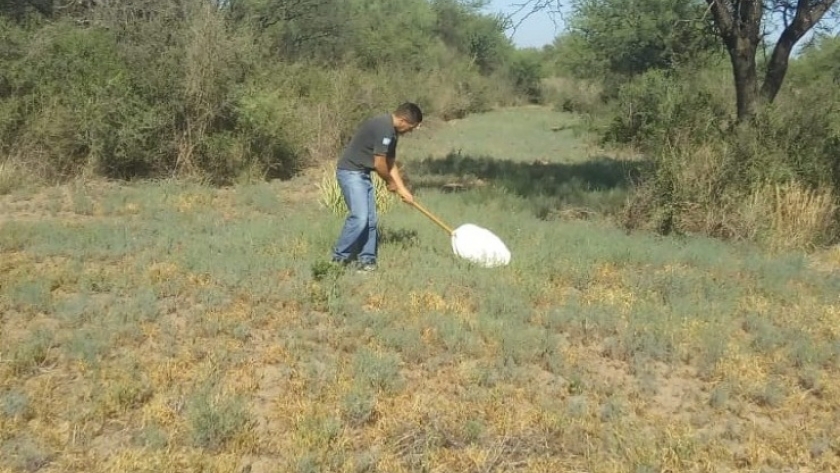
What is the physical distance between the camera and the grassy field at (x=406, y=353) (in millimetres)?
4086

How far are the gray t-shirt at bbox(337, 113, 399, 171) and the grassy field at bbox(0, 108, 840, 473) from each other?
3.36ft

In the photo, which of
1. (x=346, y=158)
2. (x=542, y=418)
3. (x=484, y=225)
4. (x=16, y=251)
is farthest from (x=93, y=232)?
(x=542, y=418)

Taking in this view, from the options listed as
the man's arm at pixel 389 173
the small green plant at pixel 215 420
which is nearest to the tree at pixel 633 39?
the man's arm at pixel 389 173

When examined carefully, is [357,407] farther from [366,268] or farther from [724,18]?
[724,18]

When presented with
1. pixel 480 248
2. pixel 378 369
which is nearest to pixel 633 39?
pixel 480 248

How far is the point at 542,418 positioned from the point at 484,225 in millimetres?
5044

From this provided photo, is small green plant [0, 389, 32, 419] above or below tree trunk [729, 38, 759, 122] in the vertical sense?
below

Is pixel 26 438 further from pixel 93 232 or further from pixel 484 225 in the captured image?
pixel 484 225

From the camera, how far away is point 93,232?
321 inches

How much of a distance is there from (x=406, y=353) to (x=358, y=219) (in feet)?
6.65

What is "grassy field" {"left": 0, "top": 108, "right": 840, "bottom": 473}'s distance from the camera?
4086mm

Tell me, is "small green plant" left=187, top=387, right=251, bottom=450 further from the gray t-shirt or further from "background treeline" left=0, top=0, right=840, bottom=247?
"background treeline" left=0, top=0, right=840, bottom=247

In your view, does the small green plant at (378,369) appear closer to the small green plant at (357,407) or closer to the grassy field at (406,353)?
the grassy field at (406,353)

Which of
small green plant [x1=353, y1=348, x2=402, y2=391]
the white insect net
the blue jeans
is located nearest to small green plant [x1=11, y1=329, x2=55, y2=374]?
small green plant [x1=353, y1=348, x2=402, y2=391]
